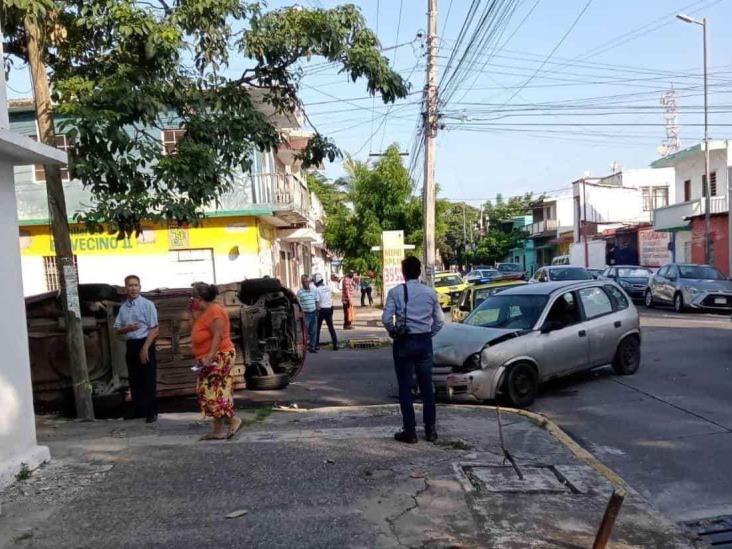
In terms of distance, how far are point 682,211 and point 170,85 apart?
30.3 m

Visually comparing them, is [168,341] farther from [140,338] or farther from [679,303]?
[679,303]

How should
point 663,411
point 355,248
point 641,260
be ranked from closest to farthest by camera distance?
point 663,411, point 355,248, point 641,260

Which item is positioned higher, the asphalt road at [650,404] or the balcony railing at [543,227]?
the balcony railing at [543,227]

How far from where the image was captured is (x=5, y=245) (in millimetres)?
5645

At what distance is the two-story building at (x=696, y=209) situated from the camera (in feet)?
99.9

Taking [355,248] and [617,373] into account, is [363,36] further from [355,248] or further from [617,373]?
[355,248]

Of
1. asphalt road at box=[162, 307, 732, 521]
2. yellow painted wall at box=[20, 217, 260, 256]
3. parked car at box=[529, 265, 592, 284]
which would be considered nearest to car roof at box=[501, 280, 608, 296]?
asphalt road at box=[162, 307, 732, 521]

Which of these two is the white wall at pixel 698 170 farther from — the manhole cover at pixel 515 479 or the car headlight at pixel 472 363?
the manhole cover at pixel 515 479

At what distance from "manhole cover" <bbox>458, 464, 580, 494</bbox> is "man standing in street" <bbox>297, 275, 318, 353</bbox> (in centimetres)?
981

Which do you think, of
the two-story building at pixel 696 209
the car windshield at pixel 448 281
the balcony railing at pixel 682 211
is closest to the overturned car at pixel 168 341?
the car windshield at pixel 448 281

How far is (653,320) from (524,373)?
37.8 feet

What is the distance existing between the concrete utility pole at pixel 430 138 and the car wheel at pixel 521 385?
27.7 ft

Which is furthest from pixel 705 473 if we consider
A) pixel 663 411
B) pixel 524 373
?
pixel 524 373

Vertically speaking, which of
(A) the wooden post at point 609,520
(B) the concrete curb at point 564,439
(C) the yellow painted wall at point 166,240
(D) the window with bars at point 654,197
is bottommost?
(B) the concrete curb at point 564,439
